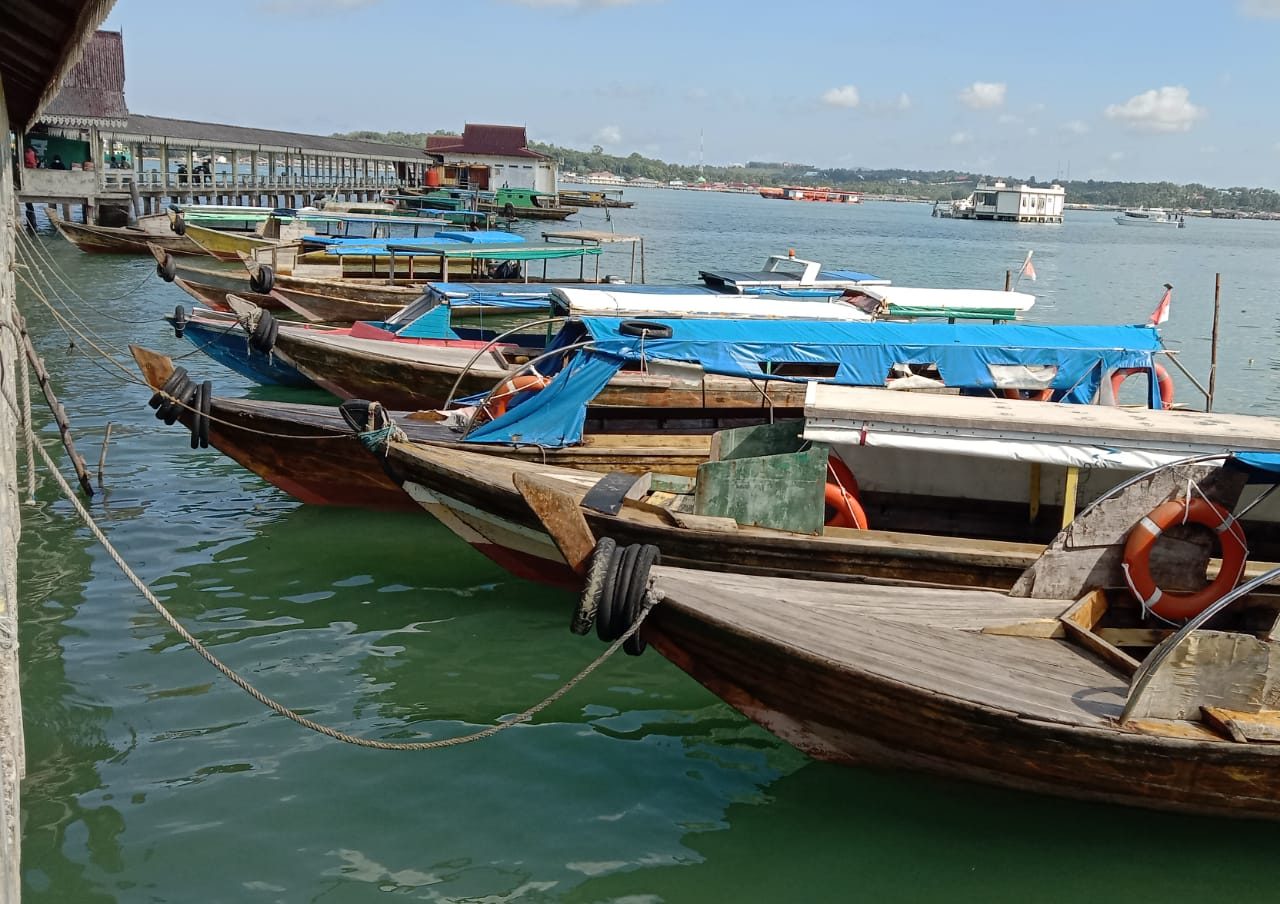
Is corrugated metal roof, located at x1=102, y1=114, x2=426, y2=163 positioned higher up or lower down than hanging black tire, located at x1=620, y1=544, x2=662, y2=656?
higher up

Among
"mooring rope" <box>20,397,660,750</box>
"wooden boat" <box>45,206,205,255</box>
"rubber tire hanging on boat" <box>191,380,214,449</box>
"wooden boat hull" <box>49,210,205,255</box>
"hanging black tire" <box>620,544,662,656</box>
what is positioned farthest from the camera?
"wooden boat" <box>45,206,205,255</box>

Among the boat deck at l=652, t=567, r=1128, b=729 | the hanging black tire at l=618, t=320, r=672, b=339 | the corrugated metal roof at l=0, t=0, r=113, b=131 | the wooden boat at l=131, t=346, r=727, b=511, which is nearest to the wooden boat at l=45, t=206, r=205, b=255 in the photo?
the wooden boat at l=131, t=346, r=727, b=511

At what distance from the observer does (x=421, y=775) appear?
22.8 ft

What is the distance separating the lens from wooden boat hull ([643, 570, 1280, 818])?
575 cm

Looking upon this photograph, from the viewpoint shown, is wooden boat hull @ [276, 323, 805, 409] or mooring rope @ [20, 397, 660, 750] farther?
Result: wooden boat hull @ [276, 323, 805, 409]

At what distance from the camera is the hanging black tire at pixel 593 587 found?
6172 mm

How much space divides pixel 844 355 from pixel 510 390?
365 cm

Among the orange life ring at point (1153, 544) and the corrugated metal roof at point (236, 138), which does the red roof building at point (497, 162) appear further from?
the orange life ring at point (1153, 544)

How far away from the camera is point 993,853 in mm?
6227

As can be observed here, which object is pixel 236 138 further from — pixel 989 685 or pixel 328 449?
pixel 989 685

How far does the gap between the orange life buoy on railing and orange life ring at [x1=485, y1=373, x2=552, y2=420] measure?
147 inches

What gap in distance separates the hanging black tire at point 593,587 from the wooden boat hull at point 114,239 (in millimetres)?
Answer: 31752

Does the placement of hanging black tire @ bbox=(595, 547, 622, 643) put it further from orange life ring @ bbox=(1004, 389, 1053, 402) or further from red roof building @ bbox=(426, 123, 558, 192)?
red roof building @ bbox=(426, 123, 558, 192)

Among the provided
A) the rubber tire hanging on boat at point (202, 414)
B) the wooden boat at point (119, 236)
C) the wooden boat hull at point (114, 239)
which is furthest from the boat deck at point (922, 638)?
the wooden boat at point (119, 236)
